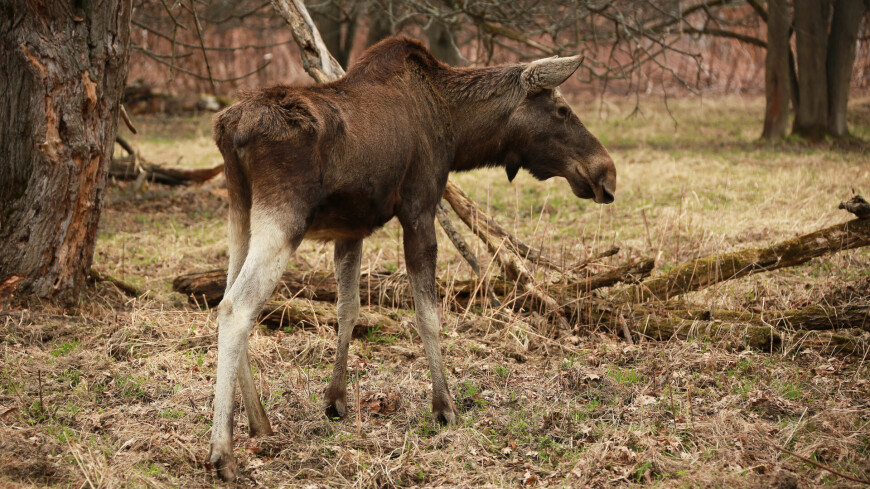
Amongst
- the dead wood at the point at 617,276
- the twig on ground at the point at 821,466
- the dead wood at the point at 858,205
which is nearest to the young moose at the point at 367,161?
the dead wood at the point at 617,276

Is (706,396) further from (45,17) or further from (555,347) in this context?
(45,17)

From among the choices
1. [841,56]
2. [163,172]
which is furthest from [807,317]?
[841,56]

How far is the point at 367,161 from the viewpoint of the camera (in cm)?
461

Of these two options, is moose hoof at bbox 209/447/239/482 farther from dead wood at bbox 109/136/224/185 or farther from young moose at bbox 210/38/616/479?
dead wood at bbox 109/136/224/185

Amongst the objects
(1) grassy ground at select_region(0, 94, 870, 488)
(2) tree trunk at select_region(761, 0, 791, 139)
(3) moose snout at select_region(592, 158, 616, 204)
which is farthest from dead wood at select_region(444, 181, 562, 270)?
(2) tree trunk at select_region(761, 0, 791, 139)

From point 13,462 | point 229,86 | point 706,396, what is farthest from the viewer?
point 229,86

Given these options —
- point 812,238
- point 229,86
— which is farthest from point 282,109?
point 229,86

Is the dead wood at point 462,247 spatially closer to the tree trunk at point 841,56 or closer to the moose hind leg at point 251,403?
the moose hind leg at point 251,403

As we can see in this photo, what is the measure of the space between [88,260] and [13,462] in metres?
3.06

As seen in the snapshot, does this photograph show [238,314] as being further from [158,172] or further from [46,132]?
[158,172]

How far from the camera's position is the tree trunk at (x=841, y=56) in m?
17.0

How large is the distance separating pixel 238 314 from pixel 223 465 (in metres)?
0.84

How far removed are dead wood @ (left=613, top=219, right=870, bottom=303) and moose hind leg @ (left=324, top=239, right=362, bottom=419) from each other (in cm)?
283

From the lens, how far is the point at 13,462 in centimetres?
409
